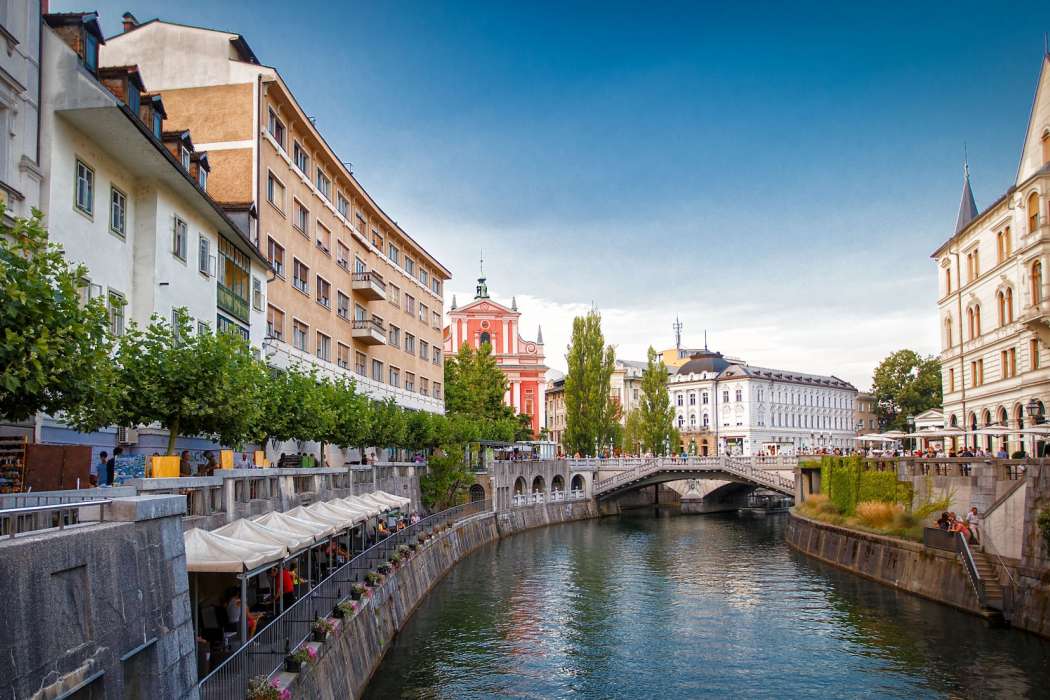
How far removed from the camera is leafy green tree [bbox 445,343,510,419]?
3396 inches

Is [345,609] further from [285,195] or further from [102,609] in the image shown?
[285,195]

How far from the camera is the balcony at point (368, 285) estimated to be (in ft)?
179

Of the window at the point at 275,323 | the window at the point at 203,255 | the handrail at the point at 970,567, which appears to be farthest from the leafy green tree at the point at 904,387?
the window at the point at 203,255

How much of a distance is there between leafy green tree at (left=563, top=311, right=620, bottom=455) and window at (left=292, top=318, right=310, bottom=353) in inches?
1866

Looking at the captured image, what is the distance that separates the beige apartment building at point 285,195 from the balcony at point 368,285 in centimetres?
7

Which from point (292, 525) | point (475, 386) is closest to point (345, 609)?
point (292, 525)

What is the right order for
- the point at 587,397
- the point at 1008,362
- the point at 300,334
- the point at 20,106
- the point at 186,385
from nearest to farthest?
the point at 186,385 < the point at 20,106 < the point at 300,334 < the point at 1008,362 < the point at 587,397

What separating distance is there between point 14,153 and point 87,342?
11.5 m

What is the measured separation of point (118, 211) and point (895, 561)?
3359 cm

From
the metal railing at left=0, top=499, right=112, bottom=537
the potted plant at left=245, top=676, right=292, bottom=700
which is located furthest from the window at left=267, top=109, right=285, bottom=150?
the metal railing at left=0, top=499, right=112, bottom=537

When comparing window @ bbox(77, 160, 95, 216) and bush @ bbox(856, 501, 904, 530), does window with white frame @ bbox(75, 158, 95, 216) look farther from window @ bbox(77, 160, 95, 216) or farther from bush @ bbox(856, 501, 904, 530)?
bush @ bbox(856, 501, 904, 530)

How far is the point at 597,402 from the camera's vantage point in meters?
91.1

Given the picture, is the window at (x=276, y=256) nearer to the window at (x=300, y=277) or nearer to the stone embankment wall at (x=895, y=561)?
the window at (x=300, y=277)

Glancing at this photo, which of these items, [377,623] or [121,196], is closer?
[377,623]
